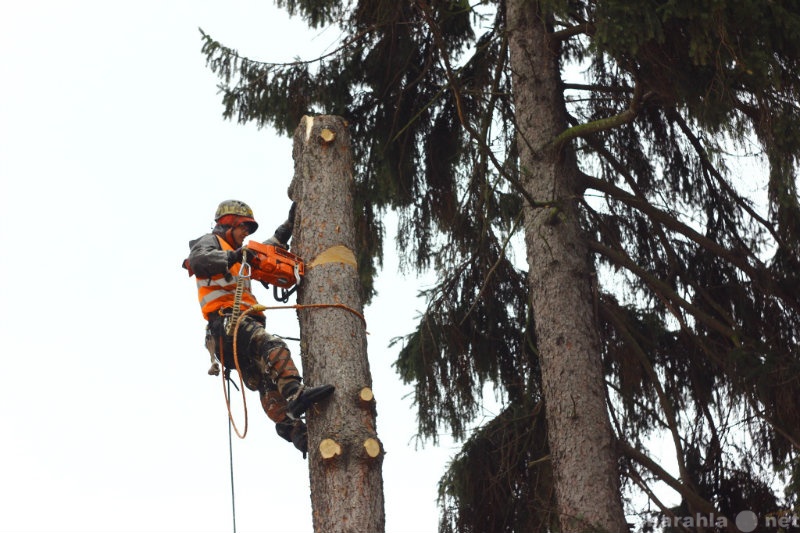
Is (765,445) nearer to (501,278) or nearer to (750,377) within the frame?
Result: (750,377)

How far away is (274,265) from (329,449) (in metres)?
1.07

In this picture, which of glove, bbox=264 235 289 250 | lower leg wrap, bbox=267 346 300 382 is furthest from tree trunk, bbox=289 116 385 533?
lower leg wrap, bbox=267 346 300 382

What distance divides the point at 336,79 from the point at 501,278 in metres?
2.09

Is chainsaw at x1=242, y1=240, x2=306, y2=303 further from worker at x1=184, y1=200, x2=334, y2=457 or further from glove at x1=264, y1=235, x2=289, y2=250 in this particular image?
glove at x1=264, y1=235, x2=289, y2=250

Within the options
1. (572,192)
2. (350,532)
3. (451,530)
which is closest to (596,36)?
(572,192)

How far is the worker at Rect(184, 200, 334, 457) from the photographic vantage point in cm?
624

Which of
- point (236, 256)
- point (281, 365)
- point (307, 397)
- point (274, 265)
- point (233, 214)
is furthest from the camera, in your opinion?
point (233, 214)

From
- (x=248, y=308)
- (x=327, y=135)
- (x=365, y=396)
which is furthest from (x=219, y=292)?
(x=365, y=396)

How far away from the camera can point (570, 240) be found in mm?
7898

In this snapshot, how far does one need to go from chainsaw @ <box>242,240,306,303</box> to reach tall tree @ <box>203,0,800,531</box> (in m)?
1.99

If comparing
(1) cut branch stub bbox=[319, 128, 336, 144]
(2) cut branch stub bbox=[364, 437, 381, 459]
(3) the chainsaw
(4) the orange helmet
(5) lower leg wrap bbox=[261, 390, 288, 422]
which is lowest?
(2) cut branch stub bbox=[364, 437, 381, 459]

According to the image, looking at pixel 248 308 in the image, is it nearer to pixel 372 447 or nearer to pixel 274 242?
pixel 274 242

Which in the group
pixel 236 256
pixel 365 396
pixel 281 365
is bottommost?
pixel 365 396

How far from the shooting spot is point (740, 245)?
8.70 m
